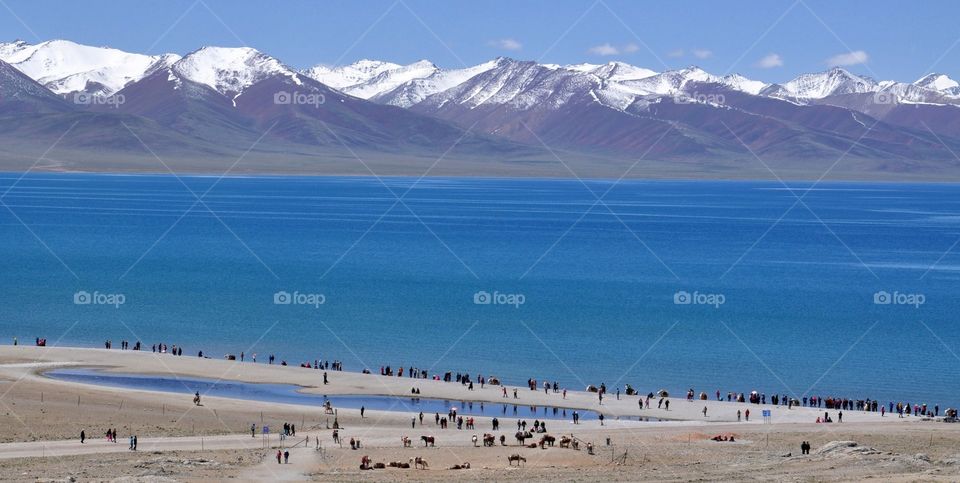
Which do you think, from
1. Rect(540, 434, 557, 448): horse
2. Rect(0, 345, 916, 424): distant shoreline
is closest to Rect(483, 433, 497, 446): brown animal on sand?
Rect(540, 434, 557, 448): horse

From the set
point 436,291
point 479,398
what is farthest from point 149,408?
point 436,291

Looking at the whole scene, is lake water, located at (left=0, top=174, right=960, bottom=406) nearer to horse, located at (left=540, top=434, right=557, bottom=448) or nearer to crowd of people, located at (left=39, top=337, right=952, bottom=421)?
crowd of people, located at (left=39, top=337, right=952, bottom=421)

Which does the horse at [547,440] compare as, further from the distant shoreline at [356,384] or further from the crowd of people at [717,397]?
the crowd of people at [717,397]

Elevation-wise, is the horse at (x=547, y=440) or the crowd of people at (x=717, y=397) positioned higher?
the crowd of people at (x=717, y=397)

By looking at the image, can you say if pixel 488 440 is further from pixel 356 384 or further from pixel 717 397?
pixel 717 397

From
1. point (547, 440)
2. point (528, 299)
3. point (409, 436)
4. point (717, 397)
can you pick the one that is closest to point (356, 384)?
point (409, 436)

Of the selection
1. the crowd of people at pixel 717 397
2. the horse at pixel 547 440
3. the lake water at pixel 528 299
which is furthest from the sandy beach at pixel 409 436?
the lake water at pixel 528 299

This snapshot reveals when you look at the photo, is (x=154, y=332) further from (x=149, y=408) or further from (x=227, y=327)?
(x=149, y=408)
